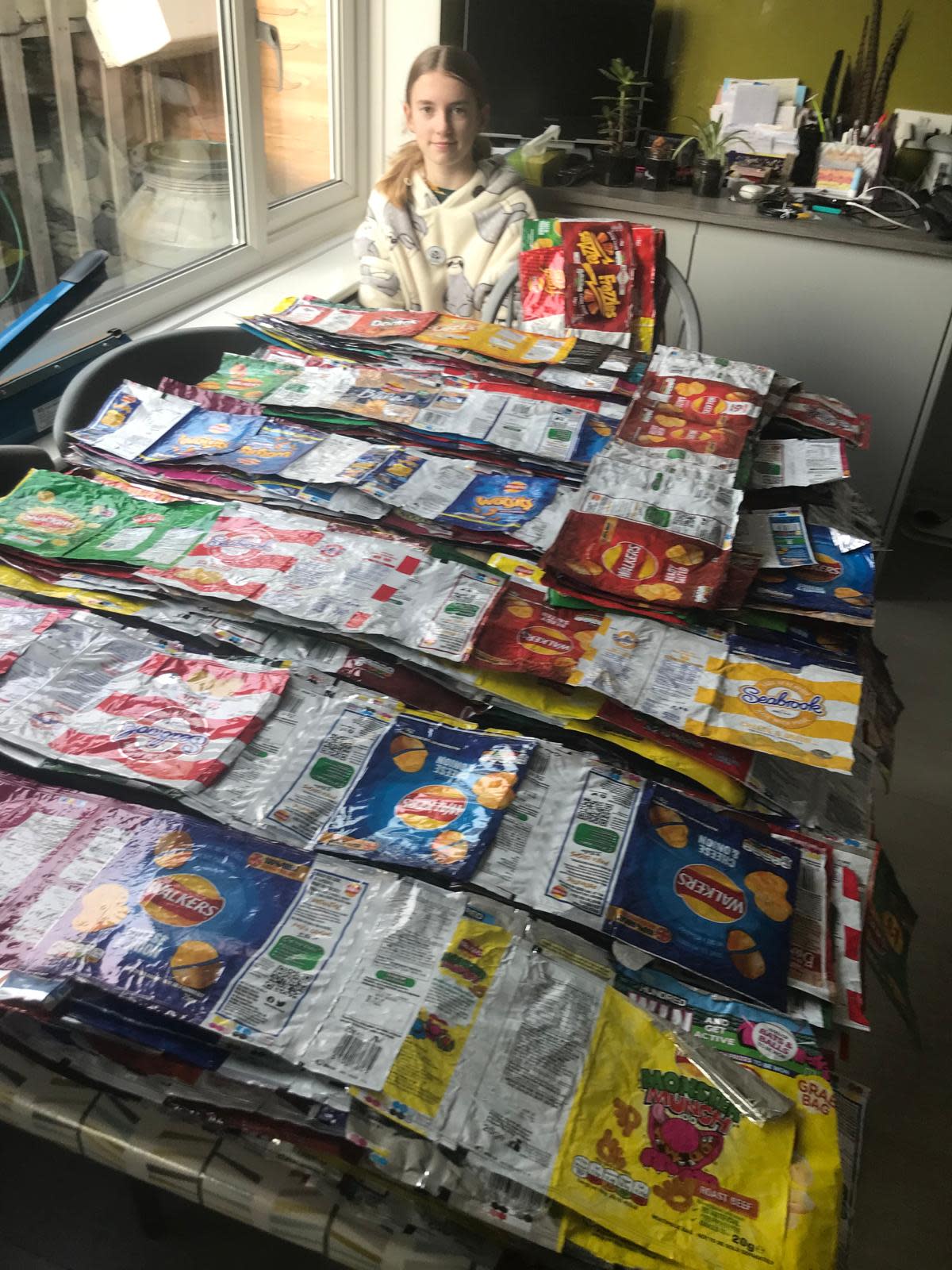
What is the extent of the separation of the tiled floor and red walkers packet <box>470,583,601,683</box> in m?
0.41

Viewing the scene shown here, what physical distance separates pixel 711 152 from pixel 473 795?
237 cm

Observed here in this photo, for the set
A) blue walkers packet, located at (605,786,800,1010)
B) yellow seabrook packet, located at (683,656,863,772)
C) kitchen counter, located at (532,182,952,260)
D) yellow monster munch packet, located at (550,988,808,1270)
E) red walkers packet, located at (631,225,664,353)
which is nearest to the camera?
yellow monster munch packet, located at (550,988,808,1270)

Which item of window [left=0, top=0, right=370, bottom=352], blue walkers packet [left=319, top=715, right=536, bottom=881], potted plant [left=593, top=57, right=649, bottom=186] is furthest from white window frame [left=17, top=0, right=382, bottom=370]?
blue walkers packet [left=319, top=715, right=536, bottom=881]

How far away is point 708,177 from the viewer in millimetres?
2477

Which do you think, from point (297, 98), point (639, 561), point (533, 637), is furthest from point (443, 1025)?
point (297, 98)

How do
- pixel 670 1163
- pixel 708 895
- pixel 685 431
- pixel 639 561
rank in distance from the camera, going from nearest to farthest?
pixel 670 1163 → pixel 708 895 → pixel 639 561 → pixel 685 431

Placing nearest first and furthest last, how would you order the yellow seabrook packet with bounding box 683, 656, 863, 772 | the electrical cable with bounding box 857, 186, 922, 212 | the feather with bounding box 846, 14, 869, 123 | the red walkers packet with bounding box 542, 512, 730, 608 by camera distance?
1. the yellow seabrook packet with bounding box 683, 656, 863, 772
2. the red walkers packet with bounding box 542, 512, 730, 608
3. the electrical cable with bounding box 857, 186, 922, 212
4. the feather with bounding box 846, 14, 869, 123

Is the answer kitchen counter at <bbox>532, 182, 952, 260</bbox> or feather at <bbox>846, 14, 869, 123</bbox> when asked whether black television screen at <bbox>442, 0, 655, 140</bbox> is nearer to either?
kitchen counter at <bbox>532, 182, 952, 260</bbox>

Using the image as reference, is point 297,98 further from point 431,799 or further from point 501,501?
point 431,799

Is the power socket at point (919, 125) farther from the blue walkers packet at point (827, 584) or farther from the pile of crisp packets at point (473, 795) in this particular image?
the blue walkers packet at point (827, 584)

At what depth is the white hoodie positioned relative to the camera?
6.61ft

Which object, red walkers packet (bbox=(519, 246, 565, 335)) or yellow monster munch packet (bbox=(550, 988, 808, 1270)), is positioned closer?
yellow monster munch packet (bbox=(550, 988, 808, 1270))

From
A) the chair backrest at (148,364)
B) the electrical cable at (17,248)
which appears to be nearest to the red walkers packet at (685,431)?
the chair backrest at (148,364)

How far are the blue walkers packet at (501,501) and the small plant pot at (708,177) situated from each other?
5.61ft
